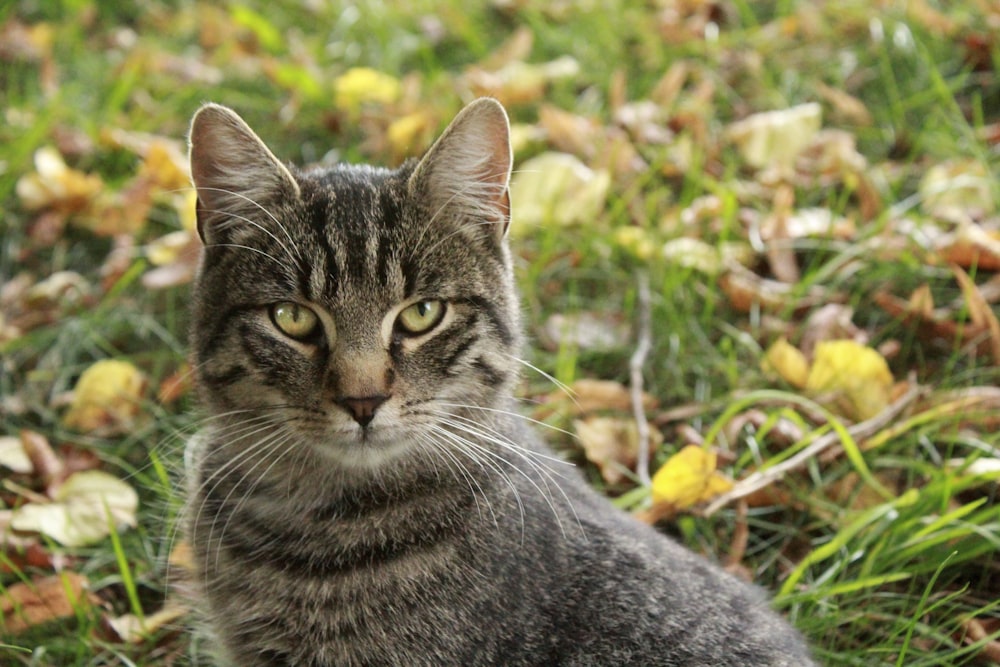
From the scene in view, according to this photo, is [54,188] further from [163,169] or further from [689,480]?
[689,480]

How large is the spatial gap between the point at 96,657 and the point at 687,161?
122 inches

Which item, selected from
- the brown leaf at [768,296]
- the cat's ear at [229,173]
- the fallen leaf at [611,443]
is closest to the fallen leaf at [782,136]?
the brown leaf at [768,296]

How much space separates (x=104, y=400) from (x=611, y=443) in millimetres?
1726

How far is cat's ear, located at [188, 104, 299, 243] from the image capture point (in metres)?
2.18

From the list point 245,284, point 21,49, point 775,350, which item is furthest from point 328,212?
point 21,49

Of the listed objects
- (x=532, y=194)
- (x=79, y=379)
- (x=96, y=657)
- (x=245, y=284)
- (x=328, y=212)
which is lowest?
(x=96, y=657)

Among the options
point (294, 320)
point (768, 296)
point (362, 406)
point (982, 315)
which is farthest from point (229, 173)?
point (982, 315)

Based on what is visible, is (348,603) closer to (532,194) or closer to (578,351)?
(578,351)

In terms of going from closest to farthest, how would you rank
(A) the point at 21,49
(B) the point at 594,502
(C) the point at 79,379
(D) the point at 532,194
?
1. (B) the point at 594,502
2. (C) the point at 79,379
3. (D) the point at 532,194
4. (A) the point at 21,49

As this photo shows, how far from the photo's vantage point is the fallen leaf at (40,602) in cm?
247

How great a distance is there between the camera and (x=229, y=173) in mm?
2230

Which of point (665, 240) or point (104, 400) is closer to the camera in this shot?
point (104, 400)

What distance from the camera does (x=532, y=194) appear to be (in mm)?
4016

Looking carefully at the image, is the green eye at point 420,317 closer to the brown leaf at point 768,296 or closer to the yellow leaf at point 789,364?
the yellow leaf at point 789,364
